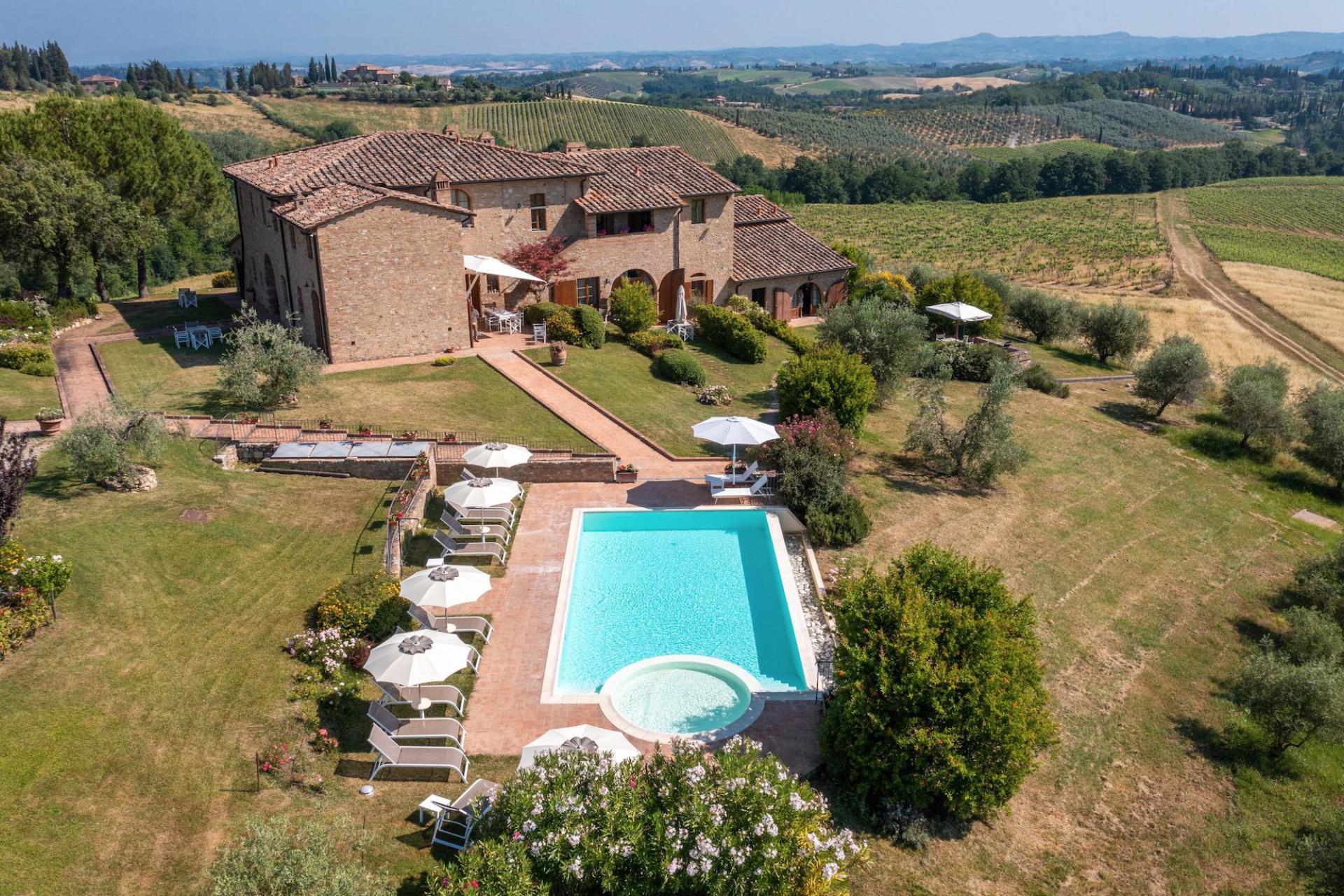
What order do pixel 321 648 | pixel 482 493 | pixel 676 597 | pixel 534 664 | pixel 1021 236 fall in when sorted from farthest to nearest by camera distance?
pixel 1021 236 → pixel 482 493 → pixel 676 597 → pixel 534 664 → pixel 321 648

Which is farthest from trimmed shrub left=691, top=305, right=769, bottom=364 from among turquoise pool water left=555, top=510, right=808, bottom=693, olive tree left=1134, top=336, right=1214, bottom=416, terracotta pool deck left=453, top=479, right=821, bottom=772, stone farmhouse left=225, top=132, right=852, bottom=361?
olive tree left=1134, top=336, right=1214, bottom=416

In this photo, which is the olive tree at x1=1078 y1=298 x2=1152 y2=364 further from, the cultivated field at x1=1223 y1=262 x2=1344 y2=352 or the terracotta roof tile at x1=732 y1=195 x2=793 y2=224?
the cultivated field at x1=1223 y1=262 x2=1344 y2=352

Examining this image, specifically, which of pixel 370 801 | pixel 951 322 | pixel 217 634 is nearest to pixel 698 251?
pixel 951 322

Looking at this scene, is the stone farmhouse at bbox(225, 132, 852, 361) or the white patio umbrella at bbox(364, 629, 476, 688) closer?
the white patio umbrella at bbox(364, 629, 476, 688)

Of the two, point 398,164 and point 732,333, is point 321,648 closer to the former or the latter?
point 398,164

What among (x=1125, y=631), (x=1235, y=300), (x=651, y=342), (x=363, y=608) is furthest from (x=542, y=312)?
(x=1235, y=300)

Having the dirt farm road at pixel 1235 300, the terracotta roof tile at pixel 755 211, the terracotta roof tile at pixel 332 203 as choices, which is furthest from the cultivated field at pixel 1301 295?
the terracotta roof tile at pixel 332 203
